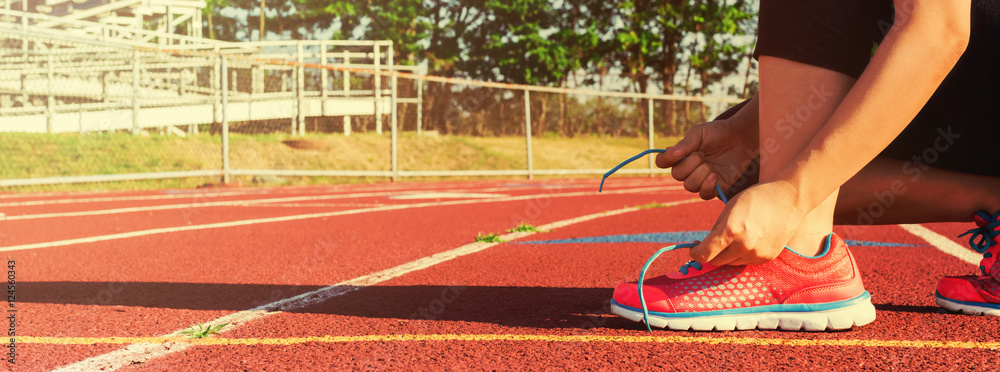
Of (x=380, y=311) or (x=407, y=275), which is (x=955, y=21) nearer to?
(x=380, y=311)

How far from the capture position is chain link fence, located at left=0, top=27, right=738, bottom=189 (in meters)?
13.0

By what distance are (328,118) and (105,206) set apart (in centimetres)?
928

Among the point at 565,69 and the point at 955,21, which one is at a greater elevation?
the point at 565,69

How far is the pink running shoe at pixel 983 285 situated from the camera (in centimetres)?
227

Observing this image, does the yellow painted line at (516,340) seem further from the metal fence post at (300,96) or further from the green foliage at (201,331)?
the metal fence post at (300,96)

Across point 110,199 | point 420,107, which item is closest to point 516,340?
point 110,199

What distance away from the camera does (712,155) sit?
241 cm

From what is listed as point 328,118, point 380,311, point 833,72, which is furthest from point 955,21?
point 328,118

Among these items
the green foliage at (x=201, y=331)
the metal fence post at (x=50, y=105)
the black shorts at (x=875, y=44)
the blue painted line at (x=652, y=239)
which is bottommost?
the blue painted line at (x=652, y=239)

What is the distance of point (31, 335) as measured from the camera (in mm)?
2184

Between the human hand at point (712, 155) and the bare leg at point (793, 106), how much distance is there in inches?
10.9

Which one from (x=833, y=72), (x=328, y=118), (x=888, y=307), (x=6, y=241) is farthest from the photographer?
(x=328, y=118)

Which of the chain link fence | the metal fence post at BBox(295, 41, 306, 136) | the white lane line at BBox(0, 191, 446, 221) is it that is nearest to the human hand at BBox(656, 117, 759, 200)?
the white lane line at BBox(0, 191, 446, 221)

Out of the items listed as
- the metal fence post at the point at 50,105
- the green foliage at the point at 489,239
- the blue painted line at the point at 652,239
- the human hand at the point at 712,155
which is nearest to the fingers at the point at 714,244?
the human hand at the point at 712,155
